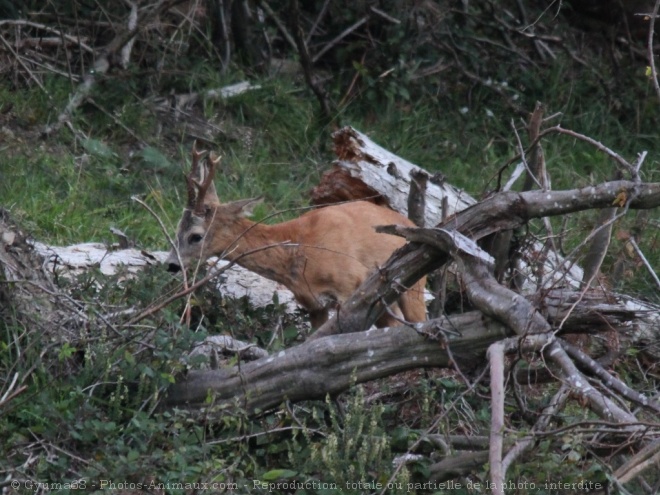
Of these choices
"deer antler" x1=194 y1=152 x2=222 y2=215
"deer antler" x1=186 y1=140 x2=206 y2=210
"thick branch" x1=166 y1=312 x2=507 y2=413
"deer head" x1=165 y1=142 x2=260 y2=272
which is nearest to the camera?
"thick branch" x1=166 y1=312 x2=507 y2=413

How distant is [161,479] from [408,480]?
3.47 feet

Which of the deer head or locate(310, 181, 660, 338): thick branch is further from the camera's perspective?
the deer head

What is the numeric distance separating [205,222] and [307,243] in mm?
718

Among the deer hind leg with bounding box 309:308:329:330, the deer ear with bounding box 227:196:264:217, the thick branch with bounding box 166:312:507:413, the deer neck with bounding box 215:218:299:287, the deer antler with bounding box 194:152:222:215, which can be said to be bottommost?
the deer hind leg with bounding box 309:308:329:330

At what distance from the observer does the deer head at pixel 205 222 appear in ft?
24.4

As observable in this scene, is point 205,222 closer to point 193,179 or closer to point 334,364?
point 193,179

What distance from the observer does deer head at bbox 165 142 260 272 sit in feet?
24.4

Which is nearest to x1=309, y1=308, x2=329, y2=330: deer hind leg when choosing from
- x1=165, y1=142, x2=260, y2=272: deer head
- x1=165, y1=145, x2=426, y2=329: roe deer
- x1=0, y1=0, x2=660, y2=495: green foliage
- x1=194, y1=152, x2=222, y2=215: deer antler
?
x1=165, y1=145, x2=426, y2=329: roe deer

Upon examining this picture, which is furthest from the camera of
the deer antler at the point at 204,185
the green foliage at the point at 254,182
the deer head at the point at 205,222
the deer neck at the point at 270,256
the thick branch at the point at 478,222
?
the deer neck at the point at 270,256

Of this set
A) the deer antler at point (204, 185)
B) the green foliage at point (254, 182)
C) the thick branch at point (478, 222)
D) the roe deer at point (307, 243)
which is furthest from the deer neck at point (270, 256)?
the thick branch at point (478, 222)

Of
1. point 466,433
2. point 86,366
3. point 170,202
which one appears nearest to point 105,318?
point 86,366

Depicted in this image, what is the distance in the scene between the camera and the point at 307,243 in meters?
7.48

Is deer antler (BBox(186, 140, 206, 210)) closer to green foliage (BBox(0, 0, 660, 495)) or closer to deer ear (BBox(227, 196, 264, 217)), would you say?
deer ear (BBox(227, 196, 264, 217))

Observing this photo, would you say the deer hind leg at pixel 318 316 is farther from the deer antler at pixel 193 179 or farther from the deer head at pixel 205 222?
the deer antler at pixel 193 179
